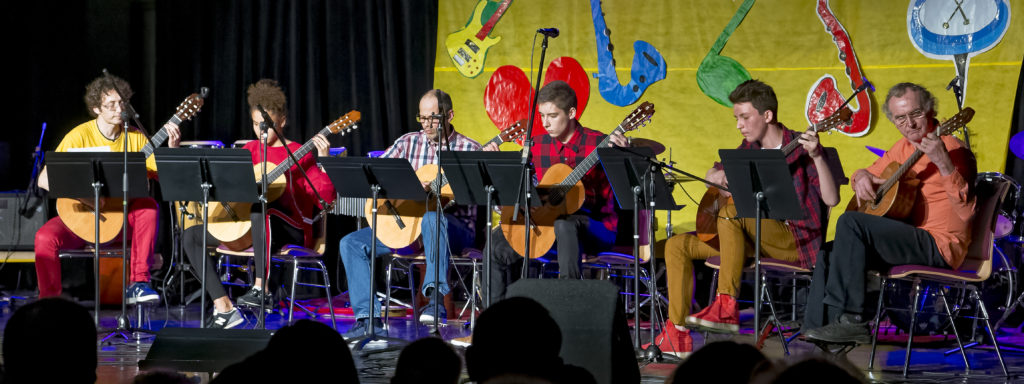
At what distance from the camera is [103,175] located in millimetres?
5234

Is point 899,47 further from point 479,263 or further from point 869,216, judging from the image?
point 479,263

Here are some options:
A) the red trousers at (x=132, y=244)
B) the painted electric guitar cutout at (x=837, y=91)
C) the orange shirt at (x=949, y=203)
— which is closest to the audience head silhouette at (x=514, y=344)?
the orange shirt at (x=949, y=203)

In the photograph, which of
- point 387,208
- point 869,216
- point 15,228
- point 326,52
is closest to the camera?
point 869,216

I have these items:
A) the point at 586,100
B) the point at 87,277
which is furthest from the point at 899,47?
the point at 87,277

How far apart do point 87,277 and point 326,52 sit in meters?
2.48

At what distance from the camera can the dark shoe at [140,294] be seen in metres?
5.61

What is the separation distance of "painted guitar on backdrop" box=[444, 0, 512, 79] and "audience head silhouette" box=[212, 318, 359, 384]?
18.0 ft

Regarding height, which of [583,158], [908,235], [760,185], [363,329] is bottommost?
[363,329]

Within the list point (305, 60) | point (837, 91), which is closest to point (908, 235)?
point (837, 91)

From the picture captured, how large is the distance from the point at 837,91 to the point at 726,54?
2.54 ft

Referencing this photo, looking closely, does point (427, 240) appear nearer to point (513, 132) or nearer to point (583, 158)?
point (513, 132)

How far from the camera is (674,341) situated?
16.6 feet

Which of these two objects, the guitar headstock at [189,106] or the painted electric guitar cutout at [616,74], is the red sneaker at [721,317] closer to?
Result: the painted electric guitar cutout at [616,74]

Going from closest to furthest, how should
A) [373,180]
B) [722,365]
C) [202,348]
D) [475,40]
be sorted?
1. [722,365]
2. [202,348]
3. [373,180]
4. [475,40]
